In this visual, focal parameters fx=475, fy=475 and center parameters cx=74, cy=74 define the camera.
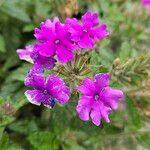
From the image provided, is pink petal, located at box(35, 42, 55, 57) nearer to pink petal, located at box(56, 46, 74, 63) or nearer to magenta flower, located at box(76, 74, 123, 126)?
pink petal, located at box(56, 46, 74, 63)

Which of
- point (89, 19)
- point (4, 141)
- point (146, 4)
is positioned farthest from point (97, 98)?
point (146, 4)

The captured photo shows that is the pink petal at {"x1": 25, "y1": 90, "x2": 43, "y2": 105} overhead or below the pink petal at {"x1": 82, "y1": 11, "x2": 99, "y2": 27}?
below

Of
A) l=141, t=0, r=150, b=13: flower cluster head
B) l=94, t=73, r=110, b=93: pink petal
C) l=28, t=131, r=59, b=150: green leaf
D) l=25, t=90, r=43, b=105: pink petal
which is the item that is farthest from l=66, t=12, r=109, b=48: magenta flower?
l=141, t=0, r=150, b=13: flower cluster head

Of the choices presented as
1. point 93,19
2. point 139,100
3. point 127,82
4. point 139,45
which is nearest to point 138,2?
point 139,45

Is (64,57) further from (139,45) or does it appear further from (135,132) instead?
(139,45)

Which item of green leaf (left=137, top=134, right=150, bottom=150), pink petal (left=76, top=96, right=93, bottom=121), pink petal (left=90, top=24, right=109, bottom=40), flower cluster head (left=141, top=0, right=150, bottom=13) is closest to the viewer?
pink petal (left=76, top=96, right=93, bottom=121)

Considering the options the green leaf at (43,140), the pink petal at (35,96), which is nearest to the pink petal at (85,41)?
the pink petal at (35,96)

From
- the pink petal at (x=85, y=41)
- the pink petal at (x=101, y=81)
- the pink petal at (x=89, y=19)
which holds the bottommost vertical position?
the pink petal at (x=101, y=81)

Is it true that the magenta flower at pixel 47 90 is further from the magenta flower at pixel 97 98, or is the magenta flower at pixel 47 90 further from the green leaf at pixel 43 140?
the green leaf at pixel 43 140
